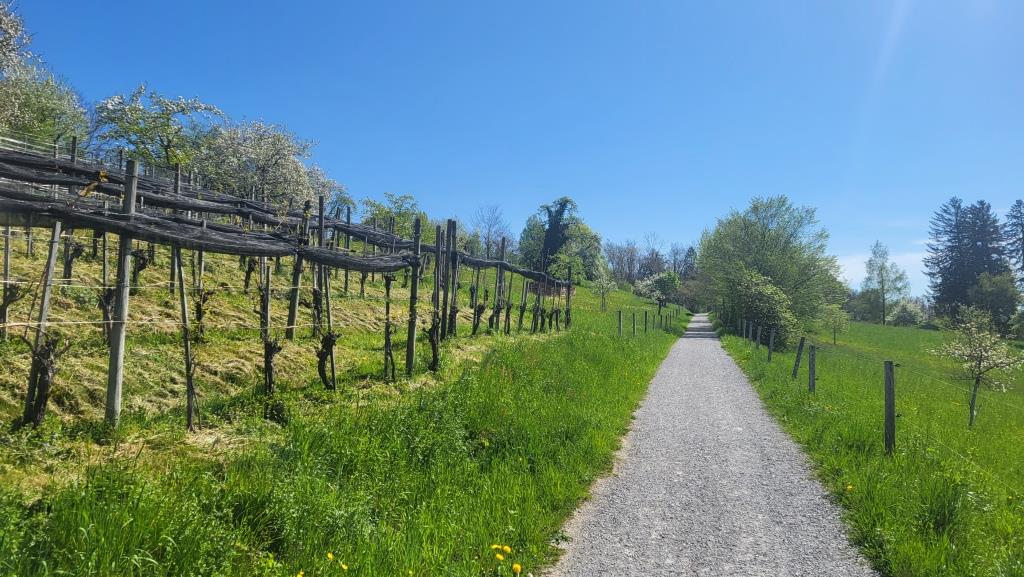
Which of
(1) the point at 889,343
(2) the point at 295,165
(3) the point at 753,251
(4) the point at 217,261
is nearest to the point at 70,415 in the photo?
(4) the point at 217,261

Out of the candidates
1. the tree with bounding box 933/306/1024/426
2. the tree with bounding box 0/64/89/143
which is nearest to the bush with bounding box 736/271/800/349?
the tree with bounding box 933/306/1024/426

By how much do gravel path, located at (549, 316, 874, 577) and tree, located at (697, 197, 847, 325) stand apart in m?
31.3

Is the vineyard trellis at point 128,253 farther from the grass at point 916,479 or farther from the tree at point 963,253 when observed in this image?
the tree at point 963,253

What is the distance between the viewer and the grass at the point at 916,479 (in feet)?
14.1

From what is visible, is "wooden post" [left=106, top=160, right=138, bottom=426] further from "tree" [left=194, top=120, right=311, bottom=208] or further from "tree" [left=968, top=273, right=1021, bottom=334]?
"tree" [left=968, top=273, right=1021, bottom=334]

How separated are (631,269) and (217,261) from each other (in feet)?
328

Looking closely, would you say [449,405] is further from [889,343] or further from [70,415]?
[889,343]

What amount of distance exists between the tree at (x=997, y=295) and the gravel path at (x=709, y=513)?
62.8 meters

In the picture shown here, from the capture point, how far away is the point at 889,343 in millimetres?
45031

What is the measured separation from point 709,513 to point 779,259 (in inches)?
1491

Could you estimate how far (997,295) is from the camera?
52938mm

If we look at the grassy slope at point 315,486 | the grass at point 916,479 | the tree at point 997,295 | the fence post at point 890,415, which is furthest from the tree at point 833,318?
the grassy slope at point 315,486

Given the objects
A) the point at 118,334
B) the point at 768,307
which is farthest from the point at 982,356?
the point at 118,334

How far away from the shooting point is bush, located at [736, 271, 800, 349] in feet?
106
